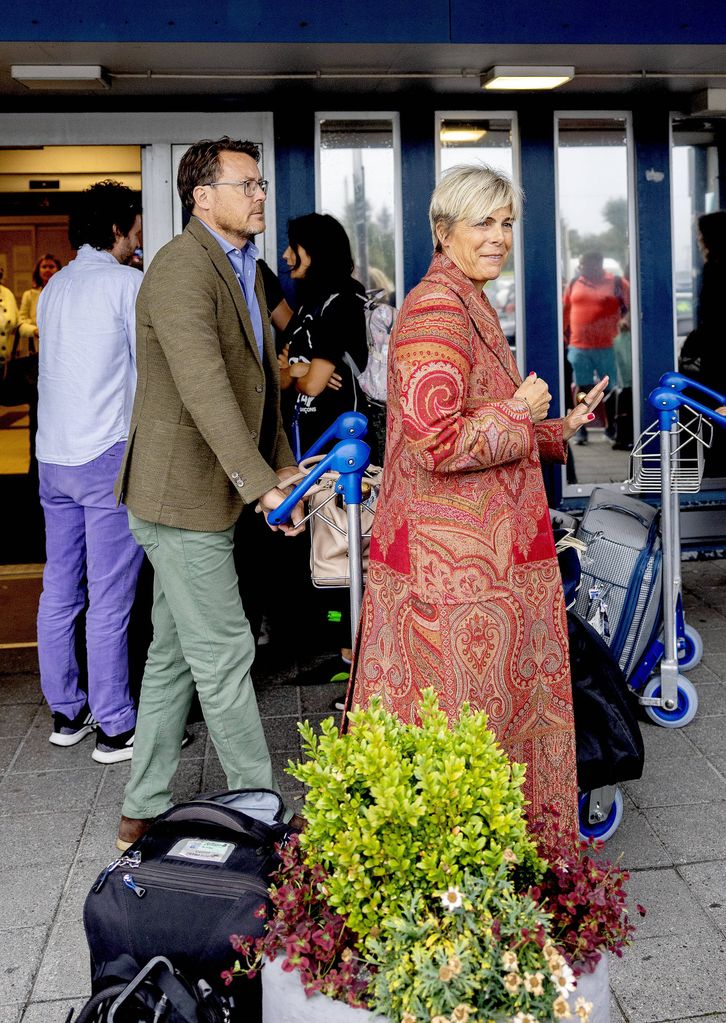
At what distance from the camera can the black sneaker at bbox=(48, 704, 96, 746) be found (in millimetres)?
4629

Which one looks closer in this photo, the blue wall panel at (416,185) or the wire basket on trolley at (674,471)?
the wire basket on trolley at (674,471)

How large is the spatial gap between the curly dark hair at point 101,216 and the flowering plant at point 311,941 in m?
2.96

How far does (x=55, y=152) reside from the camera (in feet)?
34.2

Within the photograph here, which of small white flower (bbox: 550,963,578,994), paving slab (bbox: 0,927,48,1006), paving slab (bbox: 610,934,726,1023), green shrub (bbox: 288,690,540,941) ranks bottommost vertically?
paving slab (bbox: 610,934,726,1023)

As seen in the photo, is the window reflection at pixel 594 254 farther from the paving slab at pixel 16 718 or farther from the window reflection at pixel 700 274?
the paving slab at pixel 16 718

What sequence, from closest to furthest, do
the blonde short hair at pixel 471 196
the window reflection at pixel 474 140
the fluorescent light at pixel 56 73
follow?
the blonde short hair at pixel 471 196 < the fluorescent light at pixel 56 73 < the window reflection at pixel 474 140

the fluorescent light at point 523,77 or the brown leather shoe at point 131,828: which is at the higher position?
the fluorescent light at point 523,77

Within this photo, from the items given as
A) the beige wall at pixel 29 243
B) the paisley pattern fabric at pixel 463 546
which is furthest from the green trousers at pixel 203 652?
the beige wall at pixel 29 243

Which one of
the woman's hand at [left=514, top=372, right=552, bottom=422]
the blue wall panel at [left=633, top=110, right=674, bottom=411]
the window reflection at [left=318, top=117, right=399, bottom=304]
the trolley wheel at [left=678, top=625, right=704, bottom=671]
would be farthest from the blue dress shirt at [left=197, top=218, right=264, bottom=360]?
A: the blue wall panel at [left=633, top=110, right=674, bottom=411]

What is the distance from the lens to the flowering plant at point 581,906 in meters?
1.90

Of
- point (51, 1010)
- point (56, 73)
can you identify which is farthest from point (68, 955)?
point (56, 73)

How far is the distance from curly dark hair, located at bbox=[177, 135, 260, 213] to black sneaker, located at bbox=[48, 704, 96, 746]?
2304mm

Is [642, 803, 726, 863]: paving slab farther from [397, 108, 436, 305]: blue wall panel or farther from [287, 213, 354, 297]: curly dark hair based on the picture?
[397, 108, 436, 305]: blue wall panel

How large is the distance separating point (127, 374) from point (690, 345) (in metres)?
4.15
